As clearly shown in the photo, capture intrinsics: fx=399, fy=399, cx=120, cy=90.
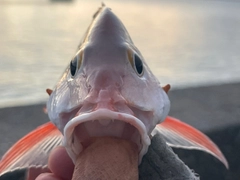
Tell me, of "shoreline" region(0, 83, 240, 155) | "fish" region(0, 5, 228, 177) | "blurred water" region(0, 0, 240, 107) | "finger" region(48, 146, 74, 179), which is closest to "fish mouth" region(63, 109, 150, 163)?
"fish" region(0, 5, 228, 177)

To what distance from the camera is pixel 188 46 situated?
3.30m

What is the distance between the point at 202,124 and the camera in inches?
46.7

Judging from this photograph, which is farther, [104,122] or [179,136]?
[179,136]

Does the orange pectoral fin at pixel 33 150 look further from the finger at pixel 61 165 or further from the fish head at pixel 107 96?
the fish head at pixel 107 96

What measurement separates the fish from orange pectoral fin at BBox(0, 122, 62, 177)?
0.58 feet

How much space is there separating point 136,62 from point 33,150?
0.29m

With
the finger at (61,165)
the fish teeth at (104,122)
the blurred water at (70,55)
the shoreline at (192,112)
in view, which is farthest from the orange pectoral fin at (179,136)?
the blurred water at (70,55)

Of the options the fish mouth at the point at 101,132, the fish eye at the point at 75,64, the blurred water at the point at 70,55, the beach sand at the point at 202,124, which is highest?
the fish eye at the point at 75,64

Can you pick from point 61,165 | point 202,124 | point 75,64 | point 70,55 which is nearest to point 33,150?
point 61,165

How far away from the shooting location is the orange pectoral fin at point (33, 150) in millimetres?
677

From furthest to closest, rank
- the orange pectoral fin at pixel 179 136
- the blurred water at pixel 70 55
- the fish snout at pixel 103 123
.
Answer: the blurred water at pixel 70 55 < the orange pectoral fin at pixel 179 136 < the fish snout at pixel 103 123

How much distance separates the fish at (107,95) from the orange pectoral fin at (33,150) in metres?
0.18

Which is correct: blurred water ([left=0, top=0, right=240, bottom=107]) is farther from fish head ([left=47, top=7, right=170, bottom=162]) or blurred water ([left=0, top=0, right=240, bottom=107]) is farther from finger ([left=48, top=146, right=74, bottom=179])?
fish head ([left=47, top=7, right=170, bottom=162])

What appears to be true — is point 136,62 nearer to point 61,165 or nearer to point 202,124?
point 61,165
